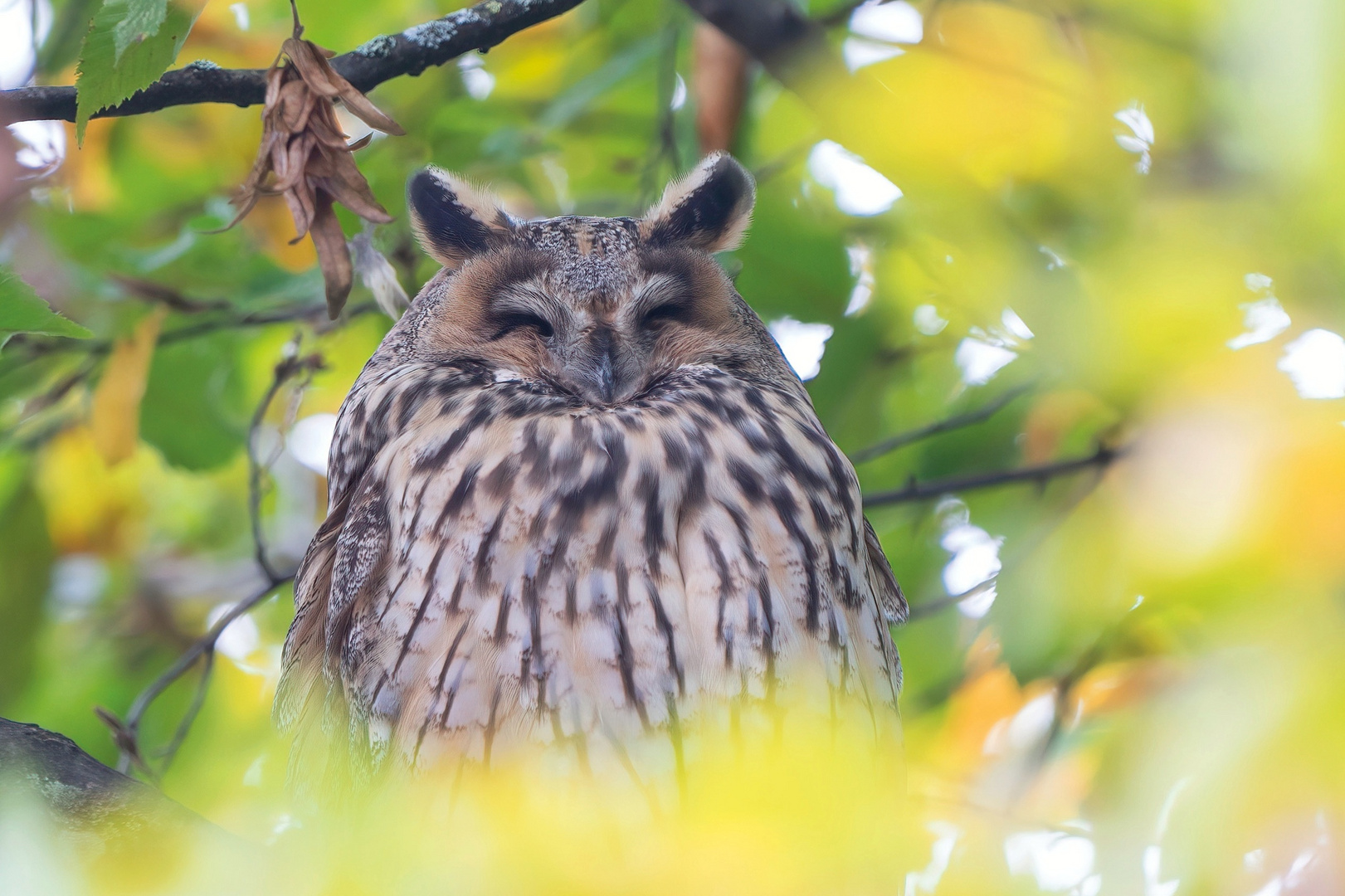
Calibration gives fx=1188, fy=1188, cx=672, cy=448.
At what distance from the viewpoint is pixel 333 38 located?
2.01 m

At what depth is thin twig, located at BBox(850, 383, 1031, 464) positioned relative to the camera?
82.6 inches

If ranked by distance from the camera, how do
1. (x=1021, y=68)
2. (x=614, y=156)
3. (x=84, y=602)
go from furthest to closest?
(x=84, y=602)
(x=614, y=156)
(x=1021, y=68)

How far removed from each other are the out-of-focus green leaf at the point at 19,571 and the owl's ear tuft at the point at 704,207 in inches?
56.6

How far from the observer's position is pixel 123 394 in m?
2.11

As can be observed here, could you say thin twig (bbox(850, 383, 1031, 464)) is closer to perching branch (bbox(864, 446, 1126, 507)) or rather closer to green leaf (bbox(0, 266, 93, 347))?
perching branch (bbox(864, 446, 1126, 507))

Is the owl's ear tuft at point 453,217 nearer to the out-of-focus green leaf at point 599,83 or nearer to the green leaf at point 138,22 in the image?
the out-of-focus green leaf at point 599,83

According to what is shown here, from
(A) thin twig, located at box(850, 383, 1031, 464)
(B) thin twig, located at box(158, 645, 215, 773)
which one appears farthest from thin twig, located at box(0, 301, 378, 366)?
(A) thin twig, located at box(850, 383, 1031, 464)

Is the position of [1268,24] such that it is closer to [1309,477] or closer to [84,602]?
[1309,477]

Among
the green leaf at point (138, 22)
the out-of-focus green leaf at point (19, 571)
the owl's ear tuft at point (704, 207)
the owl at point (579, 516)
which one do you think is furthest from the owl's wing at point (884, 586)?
the out-of-focus green leaf at point (19, 571)

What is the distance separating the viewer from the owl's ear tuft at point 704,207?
6.70 ft

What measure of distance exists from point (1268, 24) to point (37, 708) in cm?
265

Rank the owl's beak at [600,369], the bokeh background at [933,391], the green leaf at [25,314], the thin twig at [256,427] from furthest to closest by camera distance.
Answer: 1. the thin twig at [256,427]
2. the owl's beak at [600,369]
3. the green leaf at [25,314]
4. the bokeh background at [933,391]

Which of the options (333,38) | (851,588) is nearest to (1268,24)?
(851,588)

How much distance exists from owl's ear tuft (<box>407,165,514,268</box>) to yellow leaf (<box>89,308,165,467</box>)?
53 cm
